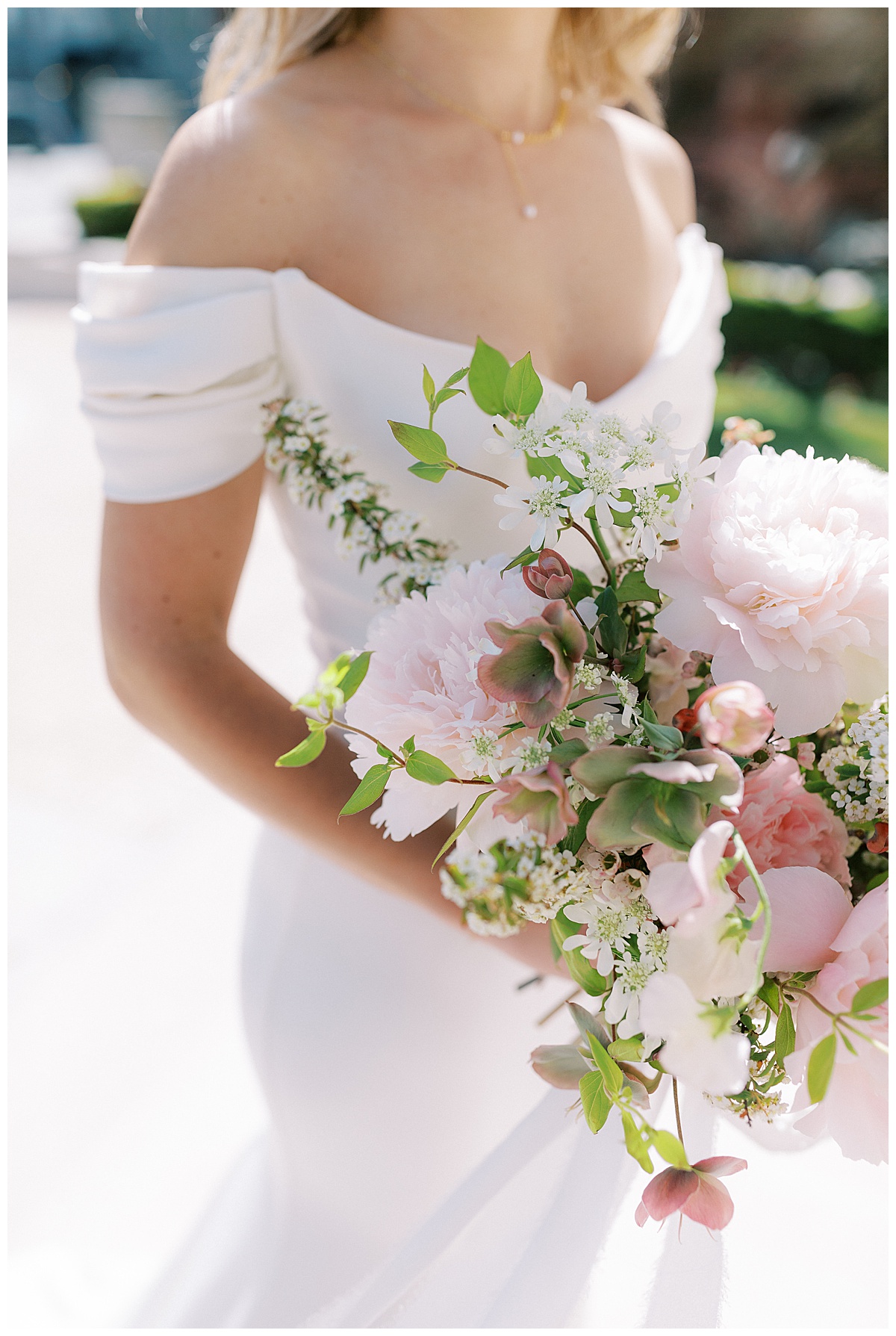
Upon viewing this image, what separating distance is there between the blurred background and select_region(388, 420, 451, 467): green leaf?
0.86m

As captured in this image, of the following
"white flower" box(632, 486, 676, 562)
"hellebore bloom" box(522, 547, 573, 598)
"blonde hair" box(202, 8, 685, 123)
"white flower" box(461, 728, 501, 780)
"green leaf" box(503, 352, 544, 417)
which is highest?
"blonde hair" box(202, 8, 685, 123)

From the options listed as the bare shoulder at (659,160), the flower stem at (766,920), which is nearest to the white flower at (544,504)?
the flower stem at (766,920)

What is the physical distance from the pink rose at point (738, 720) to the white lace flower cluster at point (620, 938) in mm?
149

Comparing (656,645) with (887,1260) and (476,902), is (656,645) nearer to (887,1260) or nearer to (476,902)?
(476,902)

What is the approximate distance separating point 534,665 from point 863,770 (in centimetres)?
29

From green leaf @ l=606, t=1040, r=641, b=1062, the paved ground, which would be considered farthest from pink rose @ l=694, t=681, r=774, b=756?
the paved ground

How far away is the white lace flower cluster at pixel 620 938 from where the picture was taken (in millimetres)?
692

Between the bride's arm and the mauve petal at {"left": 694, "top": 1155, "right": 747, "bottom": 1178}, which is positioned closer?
the mauve petal at {"left": 694, "top": 1155, "right": 747, "bottom": 1178}

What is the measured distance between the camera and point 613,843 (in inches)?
25.8

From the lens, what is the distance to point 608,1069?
71 cm

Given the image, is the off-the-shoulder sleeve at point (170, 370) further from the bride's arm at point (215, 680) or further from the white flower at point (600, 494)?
the white flower at point (600, 494)

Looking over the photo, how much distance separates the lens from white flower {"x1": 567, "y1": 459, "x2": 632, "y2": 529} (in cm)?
75

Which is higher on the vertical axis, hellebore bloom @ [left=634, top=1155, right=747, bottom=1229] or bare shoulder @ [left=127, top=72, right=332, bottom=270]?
bare shoulder @ [left=127, top=72, right=332, bottom=270]

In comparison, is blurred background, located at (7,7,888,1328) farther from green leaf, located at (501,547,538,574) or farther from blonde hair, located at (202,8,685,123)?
green leaf, located at (501,547,538,574)
